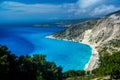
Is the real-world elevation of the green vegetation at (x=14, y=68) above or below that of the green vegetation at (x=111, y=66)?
below

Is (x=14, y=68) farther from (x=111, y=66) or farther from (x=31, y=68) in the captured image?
(x=111, y=66)

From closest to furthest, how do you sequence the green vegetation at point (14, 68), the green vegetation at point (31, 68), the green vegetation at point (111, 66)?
1. the green vegetation at point (14, 68)
2. the green vegetation at point (31, 68)
3. the green vegetation at point (111, 66)

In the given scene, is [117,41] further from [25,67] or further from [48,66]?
[25,67]

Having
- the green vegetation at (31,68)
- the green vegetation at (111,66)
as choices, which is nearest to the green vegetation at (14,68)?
the green vegetation at (31,68)

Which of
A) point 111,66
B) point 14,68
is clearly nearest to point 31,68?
point 14,68

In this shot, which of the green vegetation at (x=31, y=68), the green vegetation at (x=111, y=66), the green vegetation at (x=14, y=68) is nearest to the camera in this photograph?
the green vegetation at (x=14, y=68)

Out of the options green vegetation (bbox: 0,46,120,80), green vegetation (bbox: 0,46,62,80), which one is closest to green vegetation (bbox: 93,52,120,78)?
green vegetation (bbox: 0,46,120,80)

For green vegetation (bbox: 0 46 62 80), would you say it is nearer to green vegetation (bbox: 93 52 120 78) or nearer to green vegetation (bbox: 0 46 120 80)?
green vegetation (bbox: 0 46 120 80)

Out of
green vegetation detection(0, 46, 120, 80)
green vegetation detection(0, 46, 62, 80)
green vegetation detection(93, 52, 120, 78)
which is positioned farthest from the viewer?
green vegetation detection(93, 52, 120, 78)

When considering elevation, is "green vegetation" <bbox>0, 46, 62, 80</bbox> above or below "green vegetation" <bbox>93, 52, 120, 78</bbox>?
below

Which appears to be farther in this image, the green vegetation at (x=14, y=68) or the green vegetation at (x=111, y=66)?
the green vegetation at (x=111, y=66)

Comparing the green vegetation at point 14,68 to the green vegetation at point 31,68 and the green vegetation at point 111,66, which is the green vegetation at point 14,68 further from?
the green vegetation at point 111,66
